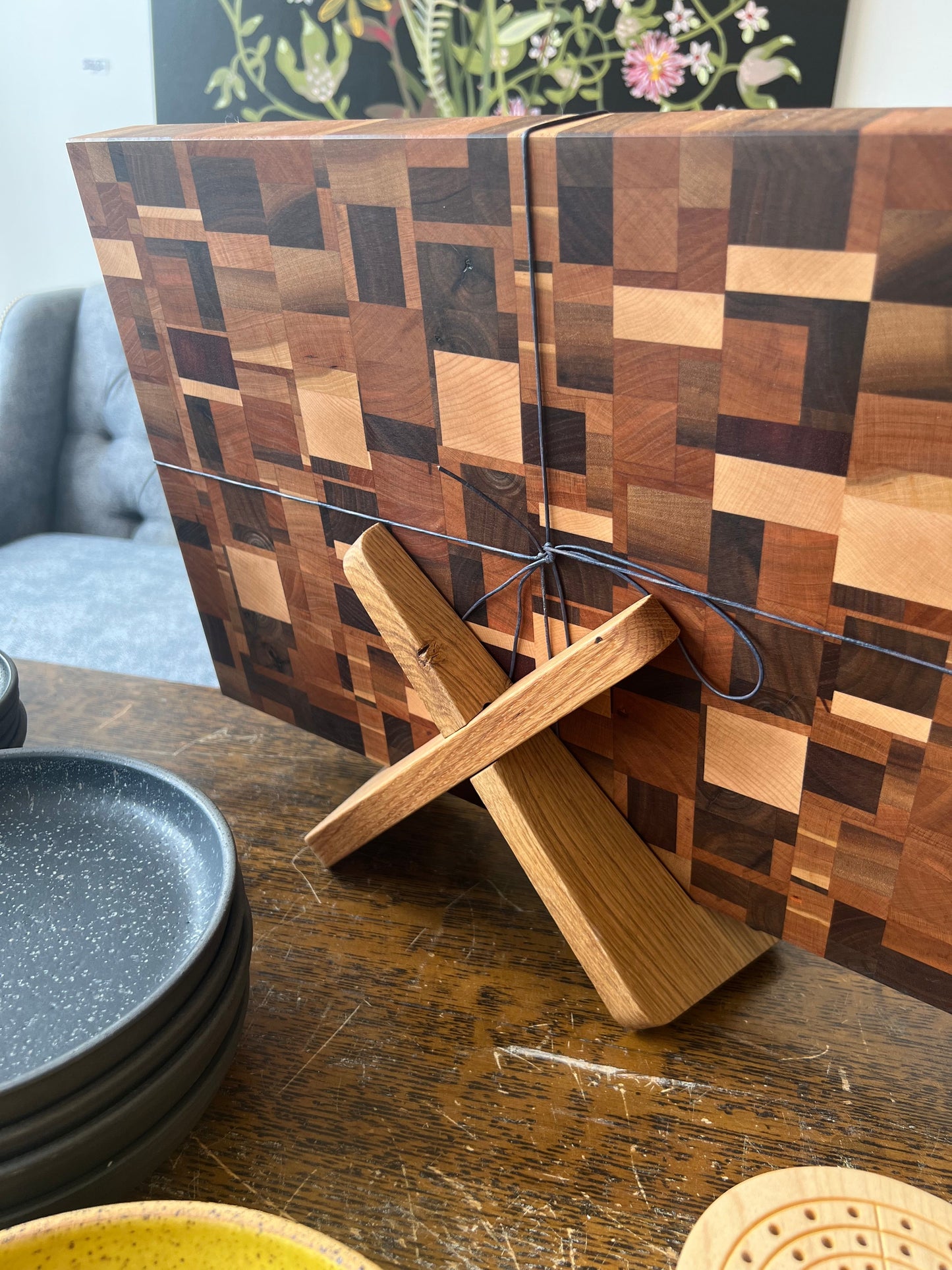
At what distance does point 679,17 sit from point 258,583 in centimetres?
147

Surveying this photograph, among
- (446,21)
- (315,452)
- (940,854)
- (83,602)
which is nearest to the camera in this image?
(940,854)

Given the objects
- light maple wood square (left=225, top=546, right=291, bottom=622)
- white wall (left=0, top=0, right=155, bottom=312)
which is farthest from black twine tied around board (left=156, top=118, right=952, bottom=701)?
white wall (left=0, top=0, right=155, bottom=312)

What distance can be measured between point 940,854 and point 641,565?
7.3 inches

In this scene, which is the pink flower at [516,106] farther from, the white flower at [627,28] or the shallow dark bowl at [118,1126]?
the shallow dark bowl at [118,1126]

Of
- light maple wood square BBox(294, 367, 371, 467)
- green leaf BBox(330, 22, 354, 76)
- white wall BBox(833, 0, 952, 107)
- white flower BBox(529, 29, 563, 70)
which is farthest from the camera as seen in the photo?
green leaf BBox(330, 22, 354, 76)

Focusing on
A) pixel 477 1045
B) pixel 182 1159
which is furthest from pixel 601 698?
pixel 182 1159

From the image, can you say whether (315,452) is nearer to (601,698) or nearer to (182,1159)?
(601,698)

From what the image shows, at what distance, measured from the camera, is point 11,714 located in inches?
26.0

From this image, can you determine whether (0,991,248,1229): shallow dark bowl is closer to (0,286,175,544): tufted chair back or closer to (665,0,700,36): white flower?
(0,286,175,544): tufted chair back

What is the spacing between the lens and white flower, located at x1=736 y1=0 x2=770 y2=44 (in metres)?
1.58

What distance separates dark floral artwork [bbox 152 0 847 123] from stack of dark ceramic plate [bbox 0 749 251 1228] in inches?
63.6

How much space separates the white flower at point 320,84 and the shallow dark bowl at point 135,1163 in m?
1.90

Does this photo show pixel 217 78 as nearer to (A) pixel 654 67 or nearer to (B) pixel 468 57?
(B) pixel 468 57

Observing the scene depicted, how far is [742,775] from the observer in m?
0.48
